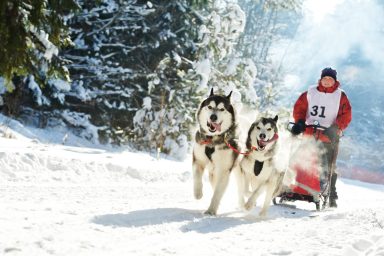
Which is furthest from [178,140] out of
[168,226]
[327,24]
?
[327,24]

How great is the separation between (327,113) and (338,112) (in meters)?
0.16

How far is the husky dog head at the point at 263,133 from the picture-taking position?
5.64 m

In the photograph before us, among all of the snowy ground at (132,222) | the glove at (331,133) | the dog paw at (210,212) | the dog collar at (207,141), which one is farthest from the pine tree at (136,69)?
the dog paw at (210,212)

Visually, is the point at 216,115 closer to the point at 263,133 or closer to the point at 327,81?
the point at 263,133

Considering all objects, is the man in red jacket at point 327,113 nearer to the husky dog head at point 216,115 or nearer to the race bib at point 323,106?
the race bib at point 323,106

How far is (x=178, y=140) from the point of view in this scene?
12.8m

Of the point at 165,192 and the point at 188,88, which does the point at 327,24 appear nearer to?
the point at 188,88

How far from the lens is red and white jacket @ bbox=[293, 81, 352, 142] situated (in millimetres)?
6805

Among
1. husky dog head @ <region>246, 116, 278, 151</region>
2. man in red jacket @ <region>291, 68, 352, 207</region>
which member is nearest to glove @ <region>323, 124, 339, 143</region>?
man in red jacket @ <region>291, 68, 352, 207</region>

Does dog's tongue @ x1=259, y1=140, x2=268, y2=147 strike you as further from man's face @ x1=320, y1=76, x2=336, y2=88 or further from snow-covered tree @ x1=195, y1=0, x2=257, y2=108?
snow-covered tree @ x1=195, y1=0, x2=257, y2=108

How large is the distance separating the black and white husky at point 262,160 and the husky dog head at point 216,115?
0.41 metres

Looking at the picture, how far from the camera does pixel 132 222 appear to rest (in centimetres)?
422

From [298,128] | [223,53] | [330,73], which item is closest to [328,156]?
[298,128]

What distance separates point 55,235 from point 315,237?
2.15 m
